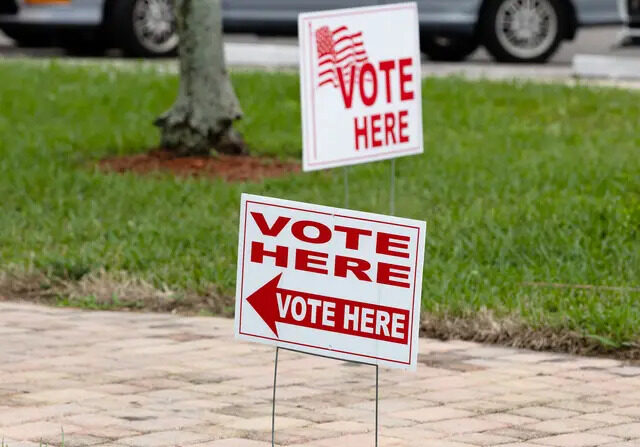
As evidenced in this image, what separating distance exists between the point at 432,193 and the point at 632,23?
8233 millimetres

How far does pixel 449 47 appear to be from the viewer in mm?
17141

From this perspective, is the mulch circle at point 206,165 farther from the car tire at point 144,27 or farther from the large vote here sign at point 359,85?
the car tire at point 144,27

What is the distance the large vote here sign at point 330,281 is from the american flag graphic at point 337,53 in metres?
2.87

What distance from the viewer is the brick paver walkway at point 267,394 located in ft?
16.1

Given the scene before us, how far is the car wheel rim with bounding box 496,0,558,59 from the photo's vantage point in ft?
51.5

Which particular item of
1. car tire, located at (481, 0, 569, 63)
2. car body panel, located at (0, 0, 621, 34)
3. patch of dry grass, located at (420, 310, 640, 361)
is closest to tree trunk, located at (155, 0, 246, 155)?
patch of dry grass, located at (420, 310, 640, 361)

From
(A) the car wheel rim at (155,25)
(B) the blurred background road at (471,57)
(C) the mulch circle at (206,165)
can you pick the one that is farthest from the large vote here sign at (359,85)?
(A) the car wheel rim at (155,25)

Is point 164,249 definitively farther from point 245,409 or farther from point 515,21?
point 515,21

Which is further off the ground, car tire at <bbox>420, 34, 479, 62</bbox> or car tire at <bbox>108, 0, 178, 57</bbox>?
car tire at <bbox>108, 0, 178, 57</bbox>

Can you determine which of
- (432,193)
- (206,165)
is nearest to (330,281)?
(432,193)

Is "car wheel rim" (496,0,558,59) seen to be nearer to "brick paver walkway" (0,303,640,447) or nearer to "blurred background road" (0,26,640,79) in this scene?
"blurred background road" (0,26,640,79)

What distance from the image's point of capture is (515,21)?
15773 mm

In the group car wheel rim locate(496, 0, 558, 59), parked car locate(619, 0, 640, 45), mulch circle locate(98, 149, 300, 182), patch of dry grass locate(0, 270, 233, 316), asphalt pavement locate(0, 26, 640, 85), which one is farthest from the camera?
parked car locate(619, 0, 640, 45)

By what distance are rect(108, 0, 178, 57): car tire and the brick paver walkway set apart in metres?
9.63
